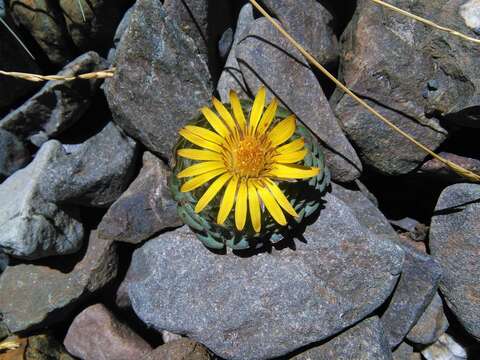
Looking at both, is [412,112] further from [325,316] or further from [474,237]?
[325,316]

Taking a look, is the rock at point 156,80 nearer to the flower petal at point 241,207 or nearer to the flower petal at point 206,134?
the flower petal at point 206,134

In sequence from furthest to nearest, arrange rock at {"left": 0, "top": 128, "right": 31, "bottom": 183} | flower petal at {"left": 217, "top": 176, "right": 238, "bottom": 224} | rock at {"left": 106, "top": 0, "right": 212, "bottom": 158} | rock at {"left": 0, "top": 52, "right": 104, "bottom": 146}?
rock at {"left": 0, "top": 128, "right": 31, "bottom": 183} < rock at {"left": 0, "top": 52, "right": 104, "bottom": 146} < rock at {"left": 106, "top": 0, "right": 212, "bottom": 158} < flower petal at {"left": 217, "top": 176, "right": 238, "bottom": 224}

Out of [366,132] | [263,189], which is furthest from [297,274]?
[366,132]

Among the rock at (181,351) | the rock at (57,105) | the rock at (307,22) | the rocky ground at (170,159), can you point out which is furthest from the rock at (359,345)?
the rock at (57,105)

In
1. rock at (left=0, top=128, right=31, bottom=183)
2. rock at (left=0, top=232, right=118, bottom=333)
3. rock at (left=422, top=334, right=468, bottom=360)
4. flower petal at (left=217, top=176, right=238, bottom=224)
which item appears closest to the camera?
flower petal at (left=217, top=176, right=238, bottom=224)

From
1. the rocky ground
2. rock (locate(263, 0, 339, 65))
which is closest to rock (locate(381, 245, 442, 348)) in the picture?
the rocky ground

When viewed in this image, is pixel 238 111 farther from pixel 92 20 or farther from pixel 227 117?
pixel 92 20

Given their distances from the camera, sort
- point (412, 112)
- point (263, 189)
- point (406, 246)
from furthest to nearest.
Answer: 1. point (406, 246)
2. point (412, 112)
3. point (263, 189)

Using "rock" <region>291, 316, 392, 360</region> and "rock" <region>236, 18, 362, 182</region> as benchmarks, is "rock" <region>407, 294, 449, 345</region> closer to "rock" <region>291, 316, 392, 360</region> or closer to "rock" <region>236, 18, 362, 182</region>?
"rock" <region>291, 316, 392, 360</region>
